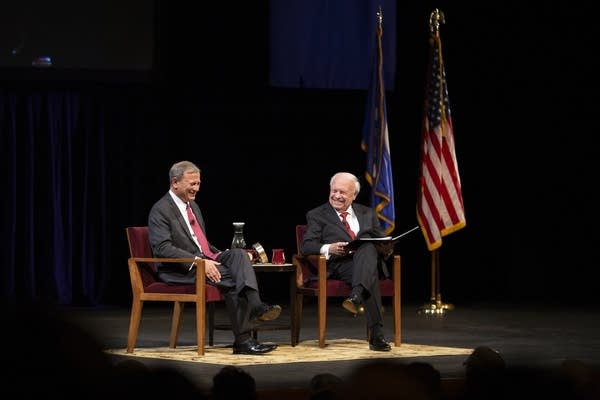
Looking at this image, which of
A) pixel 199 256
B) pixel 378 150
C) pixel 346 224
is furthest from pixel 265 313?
pixel 378 150

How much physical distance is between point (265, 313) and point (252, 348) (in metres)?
0.20

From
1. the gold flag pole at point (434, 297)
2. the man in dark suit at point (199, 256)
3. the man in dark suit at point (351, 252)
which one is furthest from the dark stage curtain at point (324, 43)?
the man in dark suit at point (199, 256)

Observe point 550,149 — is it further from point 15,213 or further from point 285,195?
point 15,213

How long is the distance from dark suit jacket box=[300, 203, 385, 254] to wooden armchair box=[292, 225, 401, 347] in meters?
0.09

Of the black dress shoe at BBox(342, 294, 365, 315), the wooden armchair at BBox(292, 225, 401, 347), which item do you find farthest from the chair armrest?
the black dress shoe at BBox(342, 294, 365, 315)

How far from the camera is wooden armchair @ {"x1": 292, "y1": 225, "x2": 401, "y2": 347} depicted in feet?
18.9

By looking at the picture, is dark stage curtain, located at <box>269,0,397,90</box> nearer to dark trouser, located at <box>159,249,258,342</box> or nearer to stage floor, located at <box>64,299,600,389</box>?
stage floor, located at <box>64,299,600,389</box>

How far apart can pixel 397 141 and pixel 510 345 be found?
11.9ft

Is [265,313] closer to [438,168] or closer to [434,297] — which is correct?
[434,297]

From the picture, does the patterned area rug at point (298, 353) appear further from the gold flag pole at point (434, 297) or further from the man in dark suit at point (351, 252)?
the gold flag pole at point (434, 297)

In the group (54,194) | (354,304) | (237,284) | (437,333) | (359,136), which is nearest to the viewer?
(237,284)

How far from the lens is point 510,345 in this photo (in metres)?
6.02

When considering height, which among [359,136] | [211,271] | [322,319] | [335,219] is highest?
[359,136]

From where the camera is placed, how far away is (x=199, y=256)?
18.2 feet
